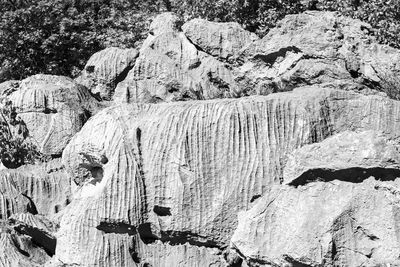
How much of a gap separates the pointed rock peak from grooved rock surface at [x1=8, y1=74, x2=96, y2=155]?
8.91 feet

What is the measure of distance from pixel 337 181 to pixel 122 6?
1630 centimetres

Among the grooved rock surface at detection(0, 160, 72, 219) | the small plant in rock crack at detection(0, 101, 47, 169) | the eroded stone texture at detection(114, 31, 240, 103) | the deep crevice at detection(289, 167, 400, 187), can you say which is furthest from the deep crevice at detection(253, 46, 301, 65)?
the deep crevice at detection(289, 167, 400, 187)

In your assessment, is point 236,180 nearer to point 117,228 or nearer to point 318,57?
point 117,228

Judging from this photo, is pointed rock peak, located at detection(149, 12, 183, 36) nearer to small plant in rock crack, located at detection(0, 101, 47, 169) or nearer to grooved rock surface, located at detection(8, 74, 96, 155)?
grooved rock surface, located at detection(8, 74, 96, 155)

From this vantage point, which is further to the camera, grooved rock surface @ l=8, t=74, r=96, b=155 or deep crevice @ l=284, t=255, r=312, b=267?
grooved rock surface @ l=8, t=74, r=96, b=155

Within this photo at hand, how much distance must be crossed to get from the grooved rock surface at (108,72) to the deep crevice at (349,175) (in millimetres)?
6379

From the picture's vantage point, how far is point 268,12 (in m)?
17.5

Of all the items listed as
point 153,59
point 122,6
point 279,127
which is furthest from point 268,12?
point 279,127

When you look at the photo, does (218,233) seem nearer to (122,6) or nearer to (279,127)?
(279,127)

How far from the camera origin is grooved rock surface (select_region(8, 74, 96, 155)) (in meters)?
12.3

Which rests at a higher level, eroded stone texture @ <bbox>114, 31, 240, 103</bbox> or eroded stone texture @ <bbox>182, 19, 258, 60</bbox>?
eroded stone texture @ <bbox>182, 19, 258, 60</bbox>

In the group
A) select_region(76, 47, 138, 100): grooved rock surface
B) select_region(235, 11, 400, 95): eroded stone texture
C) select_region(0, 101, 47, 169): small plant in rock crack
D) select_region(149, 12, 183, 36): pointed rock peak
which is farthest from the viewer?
select_region(149, 12, 183, 36): pointed rock peak

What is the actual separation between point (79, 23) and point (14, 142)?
10.5 metres

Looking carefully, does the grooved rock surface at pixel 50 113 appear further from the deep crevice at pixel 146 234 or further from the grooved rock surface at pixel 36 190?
the deep crevice at pixel 146 234
